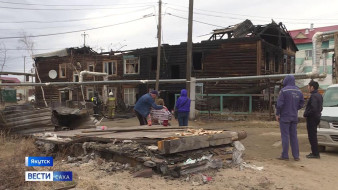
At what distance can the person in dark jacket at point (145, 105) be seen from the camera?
8.70 metres

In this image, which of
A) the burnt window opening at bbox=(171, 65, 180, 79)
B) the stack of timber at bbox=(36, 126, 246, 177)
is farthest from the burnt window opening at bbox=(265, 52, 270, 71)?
the stack of timber at bbox=(36, 126, 246, 177)

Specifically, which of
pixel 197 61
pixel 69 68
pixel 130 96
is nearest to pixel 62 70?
pixel 69 68

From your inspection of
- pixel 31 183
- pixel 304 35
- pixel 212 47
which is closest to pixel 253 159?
pixel 31 183

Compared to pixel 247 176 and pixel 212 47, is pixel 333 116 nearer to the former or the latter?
pixel 247 176

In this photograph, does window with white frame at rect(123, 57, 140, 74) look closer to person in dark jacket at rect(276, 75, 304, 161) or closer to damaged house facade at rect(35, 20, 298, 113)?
damaged house facade at rect(35, 20, 298, 113)

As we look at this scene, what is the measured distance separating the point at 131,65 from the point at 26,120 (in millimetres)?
19307

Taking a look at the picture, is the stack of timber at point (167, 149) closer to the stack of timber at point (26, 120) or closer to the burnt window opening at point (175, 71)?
the stack of timber at point (26, 120)

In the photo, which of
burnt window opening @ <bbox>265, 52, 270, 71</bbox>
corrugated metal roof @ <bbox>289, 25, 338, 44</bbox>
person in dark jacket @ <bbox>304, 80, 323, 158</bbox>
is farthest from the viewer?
corrugated metal roof @ <bbox>289, 25, 338, 44</bbox>

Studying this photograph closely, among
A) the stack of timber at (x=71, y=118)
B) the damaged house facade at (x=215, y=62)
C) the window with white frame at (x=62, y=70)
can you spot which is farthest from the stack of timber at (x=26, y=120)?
the window with white frame at (x=62, y=70)

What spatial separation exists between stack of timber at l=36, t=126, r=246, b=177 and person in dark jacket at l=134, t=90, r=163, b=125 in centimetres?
250

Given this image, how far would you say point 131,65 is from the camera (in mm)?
28328

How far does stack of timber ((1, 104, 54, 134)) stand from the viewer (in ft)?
30.5

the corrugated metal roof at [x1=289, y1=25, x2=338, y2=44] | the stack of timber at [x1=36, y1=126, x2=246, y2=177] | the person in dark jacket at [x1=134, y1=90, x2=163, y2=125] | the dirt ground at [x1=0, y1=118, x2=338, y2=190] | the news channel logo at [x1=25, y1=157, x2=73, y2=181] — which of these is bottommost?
the dirt ground at [x1=0, y1=118, x2=338, y2=190]

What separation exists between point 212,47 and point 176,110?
15.5 meters
